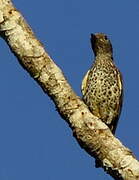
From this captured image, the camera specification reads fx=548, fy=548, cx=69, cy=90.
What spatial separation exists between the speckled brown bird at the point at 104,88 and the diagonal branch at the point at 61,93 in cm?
288

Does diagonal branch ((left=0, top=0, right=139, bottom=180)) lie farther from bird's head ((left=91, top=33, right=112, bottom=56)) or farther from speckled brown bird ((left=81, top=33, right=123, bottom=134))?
speckled brown bird ((left=81, top=33, right=123, bottom=134))

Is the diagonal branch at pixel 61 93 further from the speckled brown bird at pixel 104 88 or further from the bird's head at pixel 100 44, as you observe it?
the speckled brown bird at pixel 104 88

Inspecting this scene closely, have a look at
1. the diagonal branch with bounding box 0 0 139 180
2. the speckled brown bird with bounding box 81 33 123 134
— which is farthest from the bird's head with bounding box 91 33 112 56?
the diagonal branch with bounding box 0 0 139 180

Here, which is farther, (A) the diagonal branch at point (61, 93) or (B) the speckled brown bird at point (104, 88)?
(B) the speckled brown bird at point (104, 88)

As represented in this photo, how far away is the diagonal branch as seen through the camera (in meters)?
3.88

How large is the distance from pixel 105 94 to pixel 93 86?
196 mm

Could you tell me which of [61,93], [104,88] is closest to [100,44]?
[104,88]

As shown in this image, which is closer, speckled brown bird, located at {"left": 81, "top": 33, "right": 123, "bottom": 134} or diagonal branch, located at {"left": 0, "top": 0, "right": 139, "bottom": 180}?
diagonal branch, located at {"left": 0, "top": 0, "right": 139, "bottom": 180}

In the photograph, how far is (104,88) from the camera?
7031 mm

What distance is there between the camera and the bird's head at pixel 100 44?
6.53 meters

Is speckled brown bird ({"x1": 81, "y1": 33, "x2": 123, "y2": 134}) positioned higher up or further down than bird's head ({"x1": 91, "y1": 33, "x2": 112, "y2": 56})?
further down

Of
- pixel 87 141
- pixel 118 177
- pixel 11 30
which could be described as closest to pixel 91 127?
pixel 87 141

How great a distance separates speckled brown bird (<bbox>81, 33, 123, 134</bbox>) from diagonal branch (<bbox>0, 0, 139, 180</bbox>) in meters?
2.88

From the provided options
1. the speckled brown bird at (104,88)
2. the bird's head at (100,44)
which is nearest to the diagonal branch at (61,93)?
the bird's head at (100,44)
